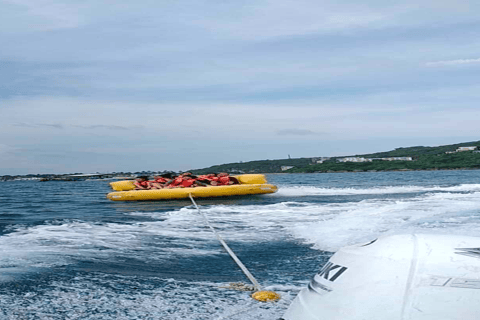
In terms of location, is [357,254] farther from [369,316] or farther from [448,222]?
[448,222]

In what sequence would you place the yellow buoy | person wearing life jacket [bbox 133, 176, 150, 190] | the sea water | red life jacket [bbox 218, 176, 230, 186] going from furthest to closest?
person wearing life jacket [bbox 133, 176, 150, 190]
red life jacket [bbox 218, 176, 230, 186]
the yellow buoy
the sea water

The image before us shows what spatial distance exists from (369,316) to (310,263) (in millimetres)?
3490

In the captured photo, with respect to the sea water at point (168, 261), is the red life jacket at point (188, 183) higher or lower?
higher

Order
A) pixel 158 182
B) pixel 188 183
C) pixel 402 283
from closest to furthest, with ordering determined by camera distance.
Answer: pixel 402 283 < pixel 188 183 < pixel 158 182

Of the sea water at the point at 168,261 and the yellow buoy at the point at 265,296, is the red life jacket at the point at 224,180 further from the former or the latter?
the yellow buoy at the point at 265,296

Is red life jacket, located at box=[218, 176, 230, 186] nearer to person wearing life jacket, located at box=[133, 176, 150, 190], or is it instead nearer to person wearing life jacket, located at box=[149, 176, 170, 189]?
person wearing life jacket, located at box=[149, 176, 170, 189]

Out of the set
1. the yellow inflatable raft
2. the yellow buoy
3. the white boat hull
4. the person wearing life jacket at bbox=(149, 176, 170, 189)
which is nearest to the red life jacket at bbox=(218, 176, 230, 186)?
the yellow inflatable raft

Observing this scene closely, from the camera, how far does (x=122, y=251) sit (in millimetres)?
6852

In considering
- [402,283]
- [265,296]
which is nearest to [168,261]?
[265,296]

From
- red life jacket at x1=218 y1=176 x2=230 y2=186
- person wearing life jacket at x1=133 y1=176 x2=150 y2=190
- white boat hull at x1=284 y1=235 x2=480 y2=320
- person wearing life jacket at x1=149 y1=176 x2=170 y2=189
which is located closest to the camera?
white boat hull at x1=284 y1=235 x2=480 y2=320

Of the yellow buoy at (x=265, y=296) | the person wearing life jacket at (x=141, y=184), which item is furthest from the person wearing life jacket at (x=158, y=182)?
the yellow buoy at (x=265, y=296)

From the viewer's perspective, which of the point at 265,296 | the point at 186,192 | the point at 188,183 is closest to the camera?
the point at 265,296

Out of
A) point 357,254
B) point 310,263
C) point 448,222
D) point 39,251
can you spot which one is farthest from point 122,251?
point 448,222

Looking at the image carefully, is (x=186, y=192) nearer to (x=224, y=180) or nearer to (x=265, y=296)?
(x=224, y=180)
